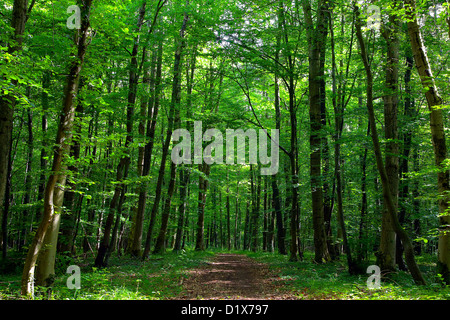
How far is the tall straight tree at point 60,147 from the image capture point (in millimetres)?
4723

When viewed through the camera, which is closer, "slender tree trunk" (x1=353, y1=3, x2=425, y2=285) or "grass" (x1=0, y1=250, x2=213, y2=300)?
"grass" (x1=0, y1=250, x2=213, y2=300)

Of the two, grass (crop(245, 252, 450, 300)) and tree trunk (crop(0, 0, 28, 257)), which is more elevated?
tree trunk (crop(0, 0, 28, 257))

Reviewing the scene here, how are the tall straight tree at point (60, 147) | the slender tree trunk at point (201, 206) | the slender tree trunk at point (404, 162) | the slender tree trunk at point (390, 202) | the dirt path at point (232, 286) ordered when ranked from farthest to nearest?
the slender tree trunk at point (201, 206) → the slender tree trunk at point (404, 162) → the dirt path at point (232, 286) → the slender tree trunk at point (390, 202) → the tall straight tree at point (60, 147)

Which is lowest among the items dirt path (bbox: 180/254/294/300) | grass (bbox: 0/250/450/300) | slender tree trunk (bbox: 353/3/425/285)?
dirt path (bbox: 180/254/294/300)

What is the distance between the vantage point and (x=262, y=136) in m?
18.5

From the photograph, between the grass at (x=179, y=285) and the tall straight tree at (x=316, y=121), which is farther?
the tall straight tree at (x=316, y=121)

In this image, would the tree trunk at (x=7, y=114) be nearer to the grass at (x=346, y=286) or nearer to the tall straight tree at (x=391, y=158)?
the grass at (x=346, y=286)

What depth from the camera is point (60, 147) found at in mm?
4949

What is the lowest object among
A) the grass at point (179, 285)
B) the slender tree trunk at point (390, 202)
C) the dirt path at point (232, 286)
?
the dirt path at point (232, 286)

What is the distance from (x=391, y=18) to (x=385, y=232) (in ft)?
19.4

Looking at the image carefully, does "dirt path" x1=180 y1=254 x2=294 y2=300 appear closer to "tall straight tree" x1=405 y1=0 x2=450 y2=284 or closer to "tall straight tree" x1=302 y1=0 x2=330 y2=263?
"tall straight tree" x1=302 y1=0 x2=330 y2=263

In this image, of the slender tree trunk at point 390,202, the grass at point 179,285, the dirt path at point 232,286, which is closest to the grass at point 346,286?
the grass at point 179,285

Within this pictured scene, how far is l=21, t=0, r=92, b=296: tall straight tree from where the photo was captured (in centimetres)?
472

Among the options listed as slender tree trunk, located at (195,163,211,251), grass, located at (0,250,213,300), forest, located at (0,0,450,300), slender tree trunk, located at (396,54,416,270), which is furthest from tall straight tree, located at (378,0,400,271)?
slender tree trunk, located at (195,163,211,251)
